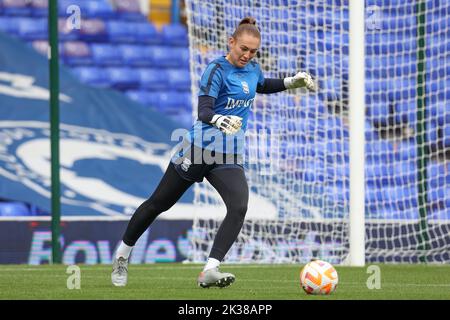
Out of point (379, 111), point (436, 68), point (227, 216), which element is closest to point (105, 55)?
point (379, 111)

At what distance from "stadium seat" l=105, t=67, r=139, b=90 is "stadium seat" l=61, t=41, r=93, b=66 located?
406 mm

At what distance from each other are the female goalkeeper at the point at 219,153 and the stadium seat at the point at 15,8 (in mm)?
11636

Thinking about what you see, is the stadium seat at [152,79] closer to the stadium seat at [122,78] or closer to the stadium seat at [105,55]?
the stadium seat at [122,78]

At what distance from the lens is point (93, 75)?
18641 millimetres

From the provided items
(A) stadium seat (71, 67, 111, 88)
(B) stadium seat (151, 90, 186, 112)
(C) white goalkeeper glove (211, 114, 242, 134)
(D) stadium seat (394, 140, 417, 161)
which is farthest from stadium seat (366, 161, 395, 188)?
(C) white goalkeeper glove (211, 114, 242, 134)

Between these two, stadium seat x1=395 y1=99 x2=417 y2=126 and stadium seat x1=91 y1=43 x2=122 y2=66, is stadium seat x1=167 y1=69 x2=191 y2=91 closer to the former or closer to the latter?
stadium seat x1=91 y1=43 x2=122 y2=66

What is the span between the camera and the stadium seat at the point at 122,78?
61.4ft

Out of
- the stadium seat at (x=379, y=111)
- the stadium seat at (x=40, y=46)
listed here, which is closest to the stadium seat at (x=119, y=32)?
the stadium seat at (x=40, y=46)

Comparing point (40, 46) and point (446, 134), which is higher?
point (40, 46)

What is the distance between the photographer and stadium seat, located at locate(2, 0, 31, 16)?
1858cm

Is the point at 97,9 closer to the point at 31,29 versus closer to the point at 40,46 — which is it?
the point at 31,29

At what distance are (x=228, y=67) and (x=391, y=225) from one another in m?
5.12

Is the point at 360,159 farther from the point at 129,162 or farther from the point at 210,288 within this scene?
the point at 129,162

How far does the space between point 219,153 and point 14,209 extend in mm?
7987
